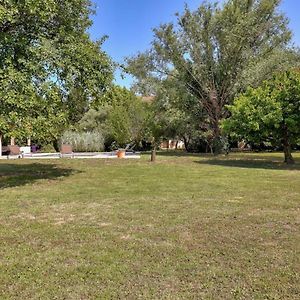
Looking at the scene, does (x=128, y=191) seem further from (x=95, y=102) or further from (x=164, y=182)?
(x=95, y=102)

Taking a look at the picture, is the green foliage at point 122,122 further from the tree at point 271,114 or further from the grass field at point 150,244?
the grass field at point 150,244

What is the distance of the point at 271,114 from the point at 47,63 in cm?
978

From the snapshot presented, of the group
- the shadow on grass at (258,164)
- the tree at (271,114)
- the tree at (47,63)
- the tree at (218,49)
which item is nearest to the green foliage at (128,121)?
the tree at (218,49)

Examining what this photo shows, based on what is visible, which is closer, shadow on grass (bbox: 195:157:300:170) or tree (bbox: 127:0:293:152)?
shadow on grass (bbox: 195:157:300:170)

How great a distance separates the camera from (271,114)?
616 inches

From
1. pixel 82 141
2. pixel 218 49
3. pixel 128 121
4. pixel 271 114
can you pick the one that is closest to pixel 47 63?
pixel 271 114

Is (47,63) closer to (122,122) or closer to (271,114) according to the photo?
(271,114)

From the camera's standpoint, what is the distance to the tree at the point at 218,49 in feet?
79.8

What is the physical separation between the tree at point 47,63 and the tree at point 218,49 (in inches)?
553

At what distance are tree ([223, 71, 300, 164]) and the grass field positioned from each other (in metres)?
7.27

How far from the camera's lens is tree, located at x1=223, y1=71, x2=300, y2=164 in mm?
15883

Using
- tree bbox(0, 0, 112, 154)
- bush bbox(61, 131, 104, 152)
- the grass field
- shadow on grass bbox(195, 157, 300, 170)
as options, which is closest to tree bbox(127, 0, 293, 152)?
shadow on grass bbox(195, 157, 300, 170)

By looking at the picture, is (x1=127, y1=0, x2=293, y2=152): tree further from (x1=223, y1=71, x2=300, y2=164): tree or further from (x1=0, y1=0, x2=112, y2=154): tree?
(x1=0, y1=0, x2=112, y2=154): tree

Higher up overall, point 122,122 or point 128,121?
point 128,121
